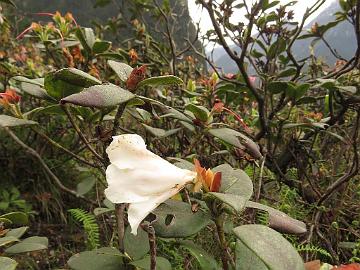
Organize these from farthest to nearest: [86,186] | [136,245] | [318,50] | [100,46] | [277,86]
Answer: [318,50] < [277,86] < [86,186] < [100,46] < [136,245]

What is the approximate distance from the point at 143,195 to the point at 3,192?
1.85 metres

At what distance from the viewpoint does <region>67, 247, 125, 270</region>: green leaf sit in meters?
0.84

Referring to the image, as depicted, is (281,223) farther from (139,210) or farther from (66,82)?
(66,82)

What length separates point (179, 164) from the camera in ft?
2.64

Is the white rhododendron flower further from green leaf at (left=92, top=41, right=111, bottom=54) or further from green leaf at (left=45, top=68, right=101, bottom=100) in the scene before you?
green leaf at (left=92, top=41, right=111, bottom=54)

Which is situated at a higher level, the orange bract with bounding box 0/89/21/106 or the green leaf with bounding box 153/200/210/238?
the orange bract with bounding box 0/89/21/106

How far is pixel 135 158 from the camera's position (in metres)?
0.64

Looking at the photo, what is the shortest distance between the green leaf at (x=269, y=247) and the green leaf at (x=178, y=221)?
11cm

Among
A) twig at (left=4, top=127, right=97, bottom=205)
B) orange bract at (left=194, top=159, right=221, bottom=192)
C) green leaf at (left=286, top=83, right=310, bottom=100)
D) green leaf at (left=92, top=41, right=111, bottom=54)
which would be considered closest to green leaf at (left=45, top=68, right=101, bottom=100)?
orange bract at (left=194, top=159, right=221, bottom=192)

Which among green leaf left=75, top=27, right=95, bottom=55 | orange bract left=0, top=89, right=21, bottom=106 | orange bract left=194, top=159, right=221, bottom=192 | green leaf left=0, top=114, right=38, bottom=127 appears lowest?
orange bract left=194, top=159, right=221, bottom=192

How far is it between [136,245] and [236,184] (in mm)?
308

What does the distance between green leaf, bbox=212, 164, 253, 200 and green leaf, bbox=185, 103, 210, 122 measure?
1.01 ft

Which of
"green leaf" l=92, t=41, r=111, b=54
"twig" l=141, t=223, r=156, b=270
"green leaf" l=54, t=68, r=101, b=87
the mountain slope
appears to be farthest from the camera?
the mountain slope

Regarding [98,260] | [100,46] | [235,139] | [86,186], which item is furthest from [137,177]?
[86,186]
